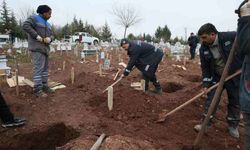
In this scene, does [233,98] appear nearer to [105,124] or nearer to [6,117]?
[105,124]

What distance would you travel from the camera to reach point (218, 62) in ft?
13.2

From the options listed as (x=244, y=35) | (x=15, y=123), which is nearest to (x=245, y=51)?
(x=244, y=35)

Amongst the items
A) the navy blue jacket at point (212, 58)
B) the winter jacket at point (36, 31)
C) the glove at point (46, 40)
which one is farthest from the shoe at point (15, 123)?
the navy blue jacket at point (212, 58)

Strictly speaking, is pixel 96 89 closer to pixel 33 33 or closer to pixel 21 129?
pixel 33 33

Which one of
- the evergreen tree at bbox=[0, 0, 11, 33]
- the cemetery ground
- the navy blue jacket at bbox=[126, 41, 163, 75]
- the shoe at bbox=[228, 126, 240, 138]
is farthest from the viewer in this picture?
the evergreen tree at bbox=[0, 0, 11, 33]

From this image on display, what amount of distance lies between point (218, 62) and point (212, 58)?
108mm

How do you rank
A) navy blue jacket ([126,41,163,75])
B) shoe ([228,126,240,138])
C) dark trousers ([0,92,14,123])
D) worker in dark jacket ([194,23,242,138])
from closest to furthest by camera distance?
1. worker in dark jacket ([194,23,242,138])
2. dark trousers ([0,92,14,123])
3. shoe ([228,126,240,138])
4. navy blue jacket ([126,41,163,75])

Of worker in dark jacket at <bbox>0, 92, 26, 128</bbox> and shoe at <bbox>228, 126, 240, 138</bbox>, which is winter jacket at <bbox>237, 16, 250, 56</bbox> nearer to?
shoe at <bbox>228, 126, 240, 138</bbox>

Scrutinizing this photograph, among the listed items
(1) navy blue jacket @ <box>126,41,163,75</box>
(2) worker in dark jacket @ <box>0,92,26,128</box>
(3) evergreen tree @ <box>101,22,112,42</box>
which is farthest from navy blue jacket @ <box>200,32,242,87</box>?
(3) evergreen tree @ <box>101,22,112,42</box>

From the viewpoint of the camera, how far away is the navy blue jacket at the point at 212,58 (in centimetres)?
379

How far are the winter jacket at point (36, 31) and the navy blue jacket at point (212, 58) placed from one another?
10.0ft

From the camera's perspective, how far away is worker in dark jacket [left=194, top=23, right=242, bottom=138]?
3779mm

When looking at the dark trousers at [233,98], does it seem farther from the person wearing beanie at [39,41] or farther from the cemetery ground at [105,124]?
the person wearing beanie at [39,41]

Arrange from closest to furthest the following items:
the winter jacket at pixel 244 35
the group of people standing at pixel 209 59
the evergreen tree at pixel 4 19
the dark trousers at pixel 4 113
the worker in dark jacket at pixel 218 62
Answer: the winter jacket at pixel 244 35, the group of people standing at pixel 209 59, the worker in dark jacket at pixel 218 62, the dark trousers at pixel 4 113, the evergreen tree at pixel 4 19
